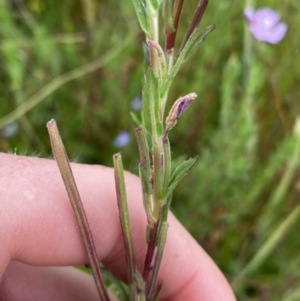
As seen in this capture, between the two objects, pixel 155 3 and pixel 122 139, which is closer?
pixel 155 3

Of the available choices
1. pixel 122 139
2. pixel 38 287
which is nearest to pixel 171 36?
pixel 38 287

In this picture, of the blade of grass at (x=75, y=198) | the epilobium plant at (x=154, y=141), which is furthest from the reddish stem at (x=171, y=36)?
the blade of grass at (x=75, y=198)

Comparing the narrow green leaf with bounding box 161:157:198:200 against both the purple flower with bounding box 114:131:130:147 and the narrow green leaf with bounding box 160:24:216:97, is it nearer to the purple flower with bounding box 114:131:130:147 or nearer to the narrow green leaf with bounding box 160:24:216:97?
the narrow green leaf with bounding box 160:24:216:97

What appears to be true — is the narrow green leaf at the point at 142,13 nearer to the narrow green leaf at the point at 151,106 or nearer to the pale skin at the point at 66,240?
the narrow green leaf at the point at 151,106

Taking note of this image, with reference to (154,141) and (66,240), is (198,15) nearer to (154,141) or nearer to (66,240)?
(154,141)

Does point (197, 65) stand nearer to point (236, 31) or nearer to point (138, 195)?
point (236, 31)
